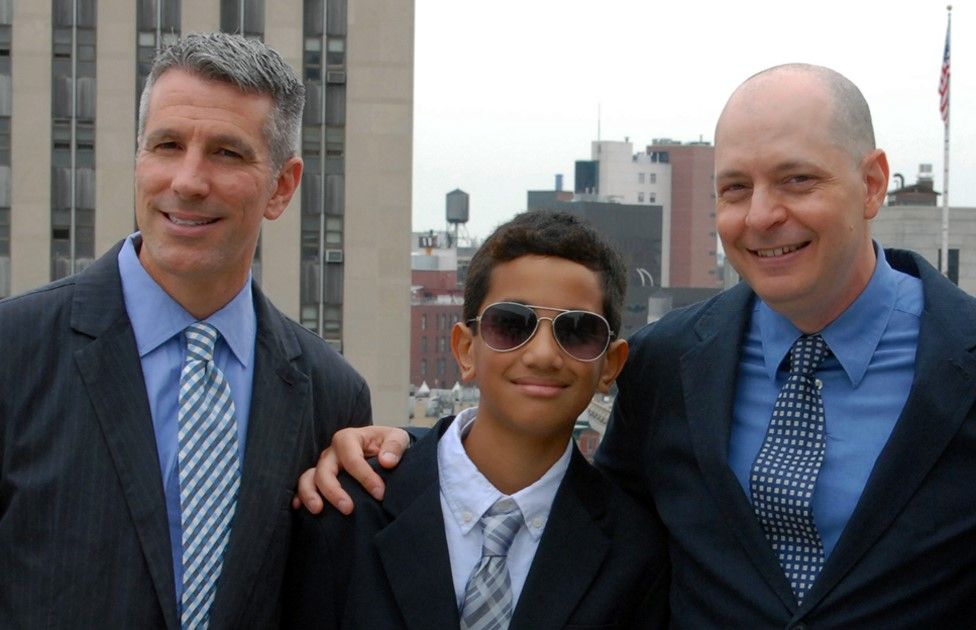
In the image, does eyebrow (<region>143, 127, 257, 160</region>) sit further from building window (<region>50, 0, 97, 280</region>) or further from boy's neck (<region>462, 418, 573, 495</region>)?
building window (<region>50, 0, 97, 280</region>)

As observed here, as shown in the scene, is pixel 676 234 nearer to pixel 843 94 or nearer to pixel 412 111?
pixel 412 111

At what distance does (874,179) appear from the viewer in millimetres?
4141

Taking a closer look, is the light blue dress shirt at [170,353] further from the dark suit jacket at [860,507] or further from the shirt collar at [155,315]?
the dark suit jacket at [860,507]

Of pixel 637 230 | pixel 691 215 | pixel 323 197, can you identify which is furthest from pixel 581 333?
pixel 691 215

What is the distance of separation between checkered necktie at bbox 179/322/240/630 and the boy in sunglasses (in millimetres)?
301

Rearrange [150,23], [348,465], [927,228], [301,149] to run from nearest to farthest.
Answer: [348,465]
[150,23]
[301,149]
[927,228]

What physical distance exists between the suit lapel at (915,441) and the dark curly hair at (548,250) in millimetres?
964

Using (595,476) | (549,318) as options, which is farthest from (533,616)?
(549,318)

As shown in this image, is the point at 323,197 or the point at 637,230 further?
the point at 637,230

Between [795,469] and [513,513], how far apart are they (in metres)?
0.86

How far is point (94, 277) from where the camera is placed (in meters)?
4.20

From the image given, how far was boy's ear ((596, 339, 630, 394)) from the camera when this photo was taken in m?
4.39

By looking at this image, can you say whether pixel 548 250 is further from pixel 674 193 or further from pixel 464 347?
pixel 674 193

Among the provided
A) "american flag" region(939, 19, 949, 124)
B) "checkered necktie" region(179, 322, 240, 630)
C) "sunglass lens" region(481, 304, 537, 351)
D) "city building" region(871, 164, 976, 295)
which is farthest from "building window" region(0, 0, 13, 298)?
"sunglass lens" region(481, 304, 537, 351)
